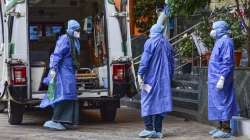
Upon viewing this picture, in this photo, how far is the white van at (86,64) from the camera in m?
11.0

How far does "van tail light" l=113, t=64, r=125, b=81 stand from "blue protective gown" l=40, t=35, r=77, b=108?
89 centimetres

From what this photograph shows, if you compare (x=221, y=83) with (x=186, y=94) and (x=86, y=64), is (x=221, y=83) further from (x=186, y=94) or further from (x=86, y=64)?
(x=86, y=64)

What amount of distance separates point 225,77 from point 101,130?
265 cm

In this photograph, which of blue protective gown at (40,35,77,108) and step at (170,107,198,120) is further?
step at (170,107,198,120)

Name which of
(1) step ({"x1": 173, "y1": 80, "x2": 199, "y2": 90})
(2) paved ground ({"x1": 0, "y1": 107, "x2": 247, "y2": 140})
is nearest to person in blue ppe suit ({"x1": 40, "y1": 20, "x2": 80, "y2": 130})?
(2) paved ground ({"x1": 0, "y1": 107, "x2": 247, "y2": 140})

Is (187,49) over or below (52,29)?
below

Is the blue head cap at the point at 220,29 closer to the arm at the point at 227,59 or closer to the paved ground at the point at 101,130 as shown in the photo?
the arm at the point at 227,59

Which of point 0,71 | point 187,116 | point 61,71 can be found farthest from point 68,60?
point 187,116

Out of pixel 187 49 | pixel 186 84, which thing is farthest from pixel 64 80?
pixel 187 49

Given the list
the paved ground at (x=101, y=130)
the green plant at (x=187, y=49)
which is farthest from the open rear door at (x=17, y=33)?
the green plant at (x=187, y=49)

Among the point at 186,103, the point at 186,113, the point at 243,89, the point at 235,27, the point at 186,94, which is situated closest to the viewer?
the point at 243,89

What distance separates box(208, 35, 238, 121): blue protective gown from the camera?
9609mm

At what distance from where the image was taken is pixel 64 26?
46.5ft

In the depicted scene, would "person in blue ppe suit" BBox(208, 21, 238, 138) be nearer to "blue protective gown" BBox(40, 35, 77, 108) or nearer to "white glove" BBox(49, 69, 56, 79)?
"blue protective gown" BBox(40, 35, 77, 108)
